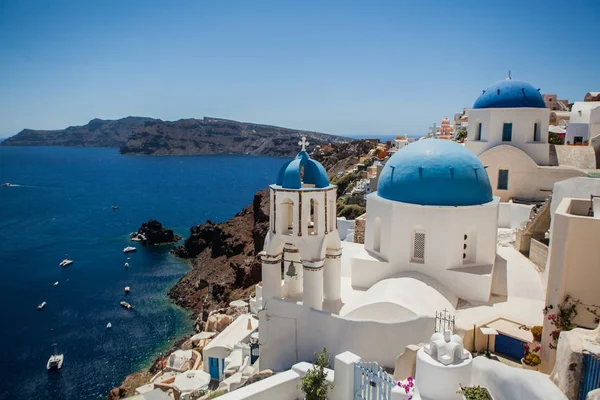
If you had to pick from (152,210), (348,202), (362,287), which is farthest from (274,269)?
(152,210)

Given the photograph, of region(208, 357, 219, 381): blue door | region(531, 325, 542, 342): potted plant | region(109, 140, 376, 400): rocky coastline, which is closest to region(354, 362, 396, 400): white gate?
region(531, 325, 542, 342): potted plant

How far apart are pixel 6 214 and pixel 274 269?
80.2 metres

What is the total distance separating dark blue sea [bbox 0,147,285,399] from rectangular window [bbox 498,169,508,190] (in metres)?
23.3

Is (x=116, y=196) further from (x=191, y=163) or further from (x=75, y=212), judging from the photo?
(x=191, y=163)

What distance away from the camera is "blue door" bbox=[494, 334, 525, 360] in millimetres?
10438

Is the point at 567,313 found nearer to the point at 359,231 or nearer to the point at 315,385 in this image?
the point at 315,385

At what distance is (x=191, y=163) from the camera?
176750 millimetres

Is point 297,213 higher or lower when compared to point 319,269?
higher

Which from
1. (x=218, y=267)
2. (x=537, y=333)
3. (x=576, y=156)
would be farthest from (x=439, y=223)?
(x=218, y=267)

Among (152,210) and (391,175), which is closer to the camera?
A: (391,175)

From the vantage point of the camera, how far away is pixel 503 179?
21.3 metres

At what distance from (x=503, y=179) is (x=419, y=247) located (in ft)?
34.1

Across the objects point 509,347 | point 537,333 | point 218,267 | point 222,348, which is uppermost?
point 537,333

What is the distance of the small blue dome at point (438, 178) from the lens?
13195 millimetres
